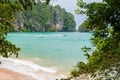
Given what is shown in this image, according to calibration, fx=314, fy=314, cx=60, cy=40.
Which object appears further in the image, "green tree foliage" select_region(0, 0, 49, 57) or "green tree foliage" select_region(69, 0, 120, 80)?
"green tree foliage" select_region(0, 0, 49, 57)

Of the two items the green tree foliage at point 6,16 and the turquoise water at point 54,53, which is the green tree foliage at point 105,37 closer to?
the green tree foliage at point 6,16

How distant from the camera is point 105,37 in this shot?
218 inches

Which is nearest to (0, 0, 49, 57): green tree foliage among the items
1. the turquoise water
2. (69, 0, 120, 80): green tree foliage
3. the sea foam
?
(69, 0, 120, 80): green tree foliage

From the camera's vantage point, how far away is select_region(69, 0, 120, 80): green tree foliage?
15.1 ft

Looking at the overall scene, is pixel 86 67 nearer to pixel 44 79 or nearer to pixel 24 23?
pixel 44 79

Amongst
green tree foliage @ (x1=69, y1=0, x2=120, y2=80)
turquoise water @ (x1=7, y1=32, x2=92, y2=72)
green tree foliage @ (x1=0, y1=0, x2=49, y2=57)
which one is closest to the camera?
green tree foliage @ (x1=69, y1=0, x2=120, y2=80)

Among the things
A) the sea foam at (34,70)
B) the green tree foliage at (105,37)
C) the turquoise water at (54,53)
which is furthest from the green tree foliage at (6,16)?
the sea foam at (34,70)

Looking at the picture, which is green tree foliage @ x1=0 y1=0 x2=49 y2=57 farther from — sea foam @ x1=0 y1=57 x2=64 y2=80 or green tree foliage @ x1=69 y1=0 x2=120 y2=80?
sea foam @ x1=0 y1=57 x2=64 y2=80

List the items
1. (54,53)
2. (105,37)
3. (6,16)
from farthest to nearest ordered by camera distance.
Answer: (54,53)
(6,16)
(105,37)

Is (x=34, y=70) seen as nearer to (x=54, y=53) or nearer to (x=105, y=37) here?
(x=105, y=37)

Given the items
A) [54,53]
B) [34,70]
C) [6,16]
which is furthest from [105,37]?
[54,53]

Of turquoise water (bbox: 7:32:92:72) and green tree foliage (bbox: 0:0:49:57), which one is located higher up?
green tree foliage (bbox: 0:0:49:57)

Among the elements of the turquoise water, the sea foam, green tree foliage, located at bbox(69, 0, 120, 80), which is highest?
green tree foliage, located at bbox(69, 0, 120, 80)

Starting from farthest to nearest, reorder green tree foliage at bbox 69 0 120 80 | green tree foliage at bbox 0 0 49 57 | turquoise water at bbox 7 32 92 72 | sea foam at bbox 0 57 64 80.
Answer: turquoise water at bbox 7 32 92 72, sea foam at bbox 0 57 64 80, green tree foliage at bbox 0 0 49 57, green tree foliage at bbox 69 0 120 80
